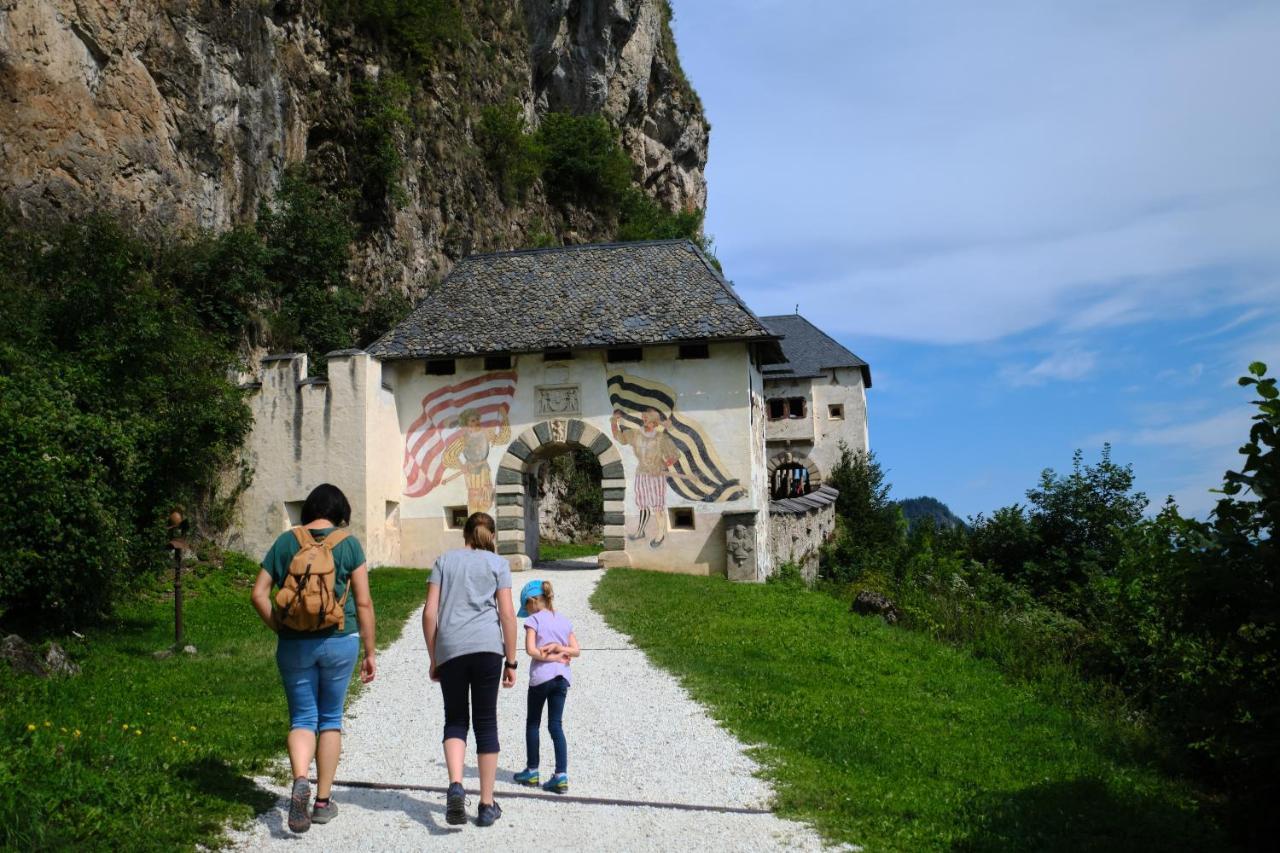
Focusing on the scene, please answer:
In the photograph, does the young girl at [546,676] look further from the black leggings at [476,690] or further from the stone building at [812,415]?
the stone building at [812,415]

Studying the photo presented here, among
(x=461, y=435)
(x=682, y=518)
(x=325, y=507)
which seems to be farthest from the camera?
(x=461, y=435)

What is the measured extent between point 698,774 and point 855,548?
28.3 metres

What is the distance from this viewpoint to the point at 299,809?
6.46 m

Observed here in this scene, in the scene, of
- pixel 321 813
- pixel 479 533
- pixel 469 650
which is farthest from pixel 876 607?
pixel 321 813

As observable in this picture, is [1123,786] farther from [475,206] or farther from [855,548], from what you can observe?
[475,206]

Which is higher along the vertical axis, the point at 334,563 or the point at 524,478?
the point at 524,478

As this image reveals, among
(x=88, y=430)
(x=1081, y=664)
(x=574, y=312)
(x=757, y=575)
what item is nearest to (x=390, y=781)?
(x=88, y=430)

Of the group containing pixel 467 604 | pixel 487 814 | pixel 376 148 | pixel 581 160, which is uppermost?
pixel 581 160

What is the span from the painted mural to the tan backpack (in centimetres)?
1779

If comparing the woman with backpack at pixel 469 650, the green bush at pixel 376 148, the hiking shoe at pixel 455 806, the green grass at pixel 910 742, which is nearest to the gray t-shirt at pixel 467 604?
the woman with backpack at pixel 469 650

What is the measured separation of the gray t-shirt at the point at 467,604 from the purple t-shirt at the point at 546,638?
86 centimetres

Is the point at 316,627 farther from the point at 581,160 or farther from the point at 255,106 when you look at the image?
the point at 581,160

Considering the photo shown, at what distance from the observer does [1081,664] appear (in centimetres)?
1639

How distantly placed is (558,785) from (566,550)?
24935 mm
